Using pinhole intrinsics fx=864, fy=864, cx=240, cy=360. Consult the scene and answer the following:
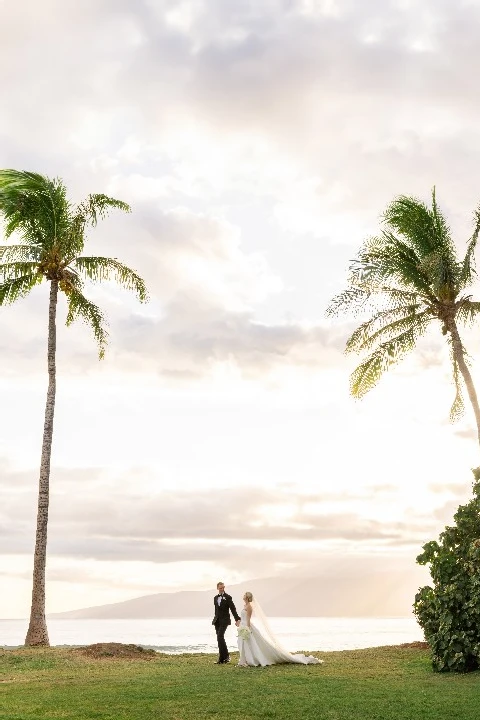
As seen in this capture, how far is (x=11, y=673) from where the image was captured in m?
21.9

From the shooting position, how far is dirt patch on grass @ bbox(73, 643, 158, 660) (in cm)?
2562

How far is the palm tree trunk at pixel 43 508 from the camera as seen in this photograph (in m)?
30.3

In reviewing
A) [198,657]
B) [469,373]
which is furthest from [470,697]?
[469,373]

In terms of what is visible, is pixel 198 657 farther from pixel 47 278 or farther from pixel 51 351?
pixel 47 278

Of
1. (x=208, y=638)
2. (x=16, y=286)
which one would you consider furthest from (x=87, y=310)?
(x=208, y=638)

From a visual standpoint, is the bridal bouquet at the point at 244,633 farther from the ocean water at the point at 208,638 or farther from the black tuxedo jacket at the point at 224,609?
the ocean water at the point at 208,638

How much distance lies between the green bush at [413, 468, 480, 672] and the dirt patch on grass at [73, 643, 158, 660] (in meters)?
8.64

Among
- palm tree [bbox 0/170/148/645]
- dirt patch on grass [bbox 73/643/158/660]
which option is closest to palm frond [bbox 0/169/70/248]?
palm tree [bbox 0/170/148/645]

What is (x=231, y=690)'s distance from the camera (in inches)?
673

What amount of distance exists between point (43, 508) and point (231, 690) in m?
15.9

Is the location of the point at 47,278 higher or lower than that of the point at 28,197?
lower

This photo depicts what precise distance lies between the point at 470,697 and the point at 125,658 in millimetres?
12116

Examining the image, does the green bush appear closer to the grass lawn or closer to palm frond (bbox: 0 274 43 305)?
the grass lawn

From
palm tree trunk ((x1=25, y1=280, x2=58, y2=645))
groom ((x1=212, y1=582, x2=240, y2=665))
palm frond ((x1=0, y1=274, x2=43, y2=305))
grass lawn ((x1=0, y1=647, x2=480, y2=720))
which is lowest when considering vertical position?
grass lawn ((x1=0, y1=647, x2=480, y2=720))
